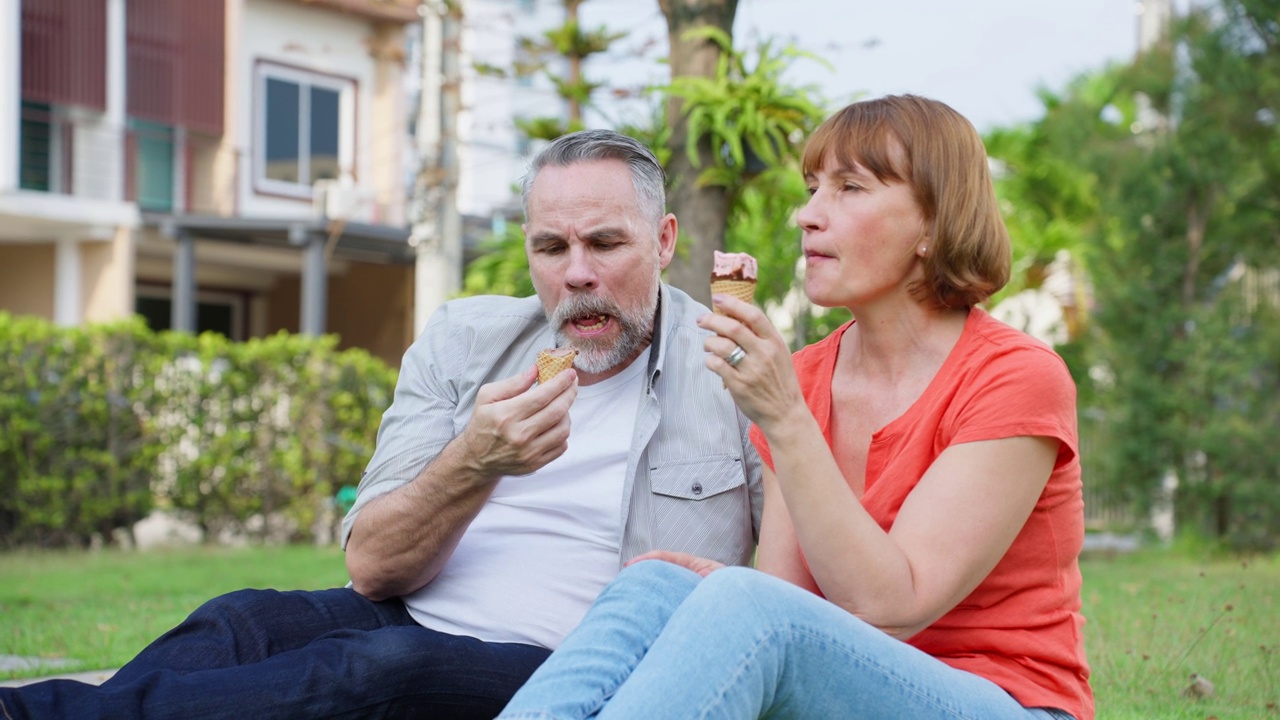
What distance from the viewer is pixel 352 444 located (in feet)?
35.8

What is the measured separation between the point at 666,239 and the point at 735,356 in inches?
47.5

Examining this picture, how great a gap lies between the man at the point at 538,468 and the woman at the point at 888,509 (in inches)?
15.9

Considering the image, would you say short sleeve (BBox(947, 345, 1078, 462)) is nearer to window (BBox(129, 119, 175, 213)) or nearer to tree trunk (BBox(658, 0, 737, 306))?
tree trunk (BBox(658, 0, 737, 306))

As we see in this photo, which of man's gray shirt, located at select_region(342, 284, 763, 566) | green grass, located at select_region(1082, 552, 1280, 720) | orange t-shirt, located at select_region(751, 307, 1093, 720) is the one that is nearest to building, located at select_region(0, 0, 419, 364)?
green grass, located at select_region(1082, 552, 1280, 720)

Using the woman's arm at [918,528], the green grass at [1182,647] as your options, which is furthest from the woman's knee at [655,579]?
the green grass at [1182,647]

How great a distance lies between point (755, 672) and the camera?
6.88ft

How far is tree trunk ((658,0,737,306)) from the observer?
581 centimetres

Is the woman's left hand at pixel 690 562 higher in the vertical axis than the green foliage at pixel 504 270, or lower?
lower

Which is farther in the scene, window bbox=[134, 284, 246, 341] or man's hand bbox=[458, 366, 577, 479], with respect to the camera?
window bbox=[134, 284, 246, 341]

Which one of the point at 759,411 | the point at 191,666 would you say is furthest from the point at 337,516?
the point at 759,411

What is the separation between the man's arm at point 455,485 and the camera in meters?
2.68

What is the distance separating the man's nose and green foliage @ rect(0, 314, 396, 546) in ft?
25.4

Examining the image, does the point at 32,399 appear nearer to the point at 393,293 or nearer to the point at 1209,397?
the point at 1209,397

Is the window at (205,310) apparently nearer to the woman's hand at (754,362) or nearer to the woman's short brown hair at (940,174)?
the woman's short brown hair at (940,174)
